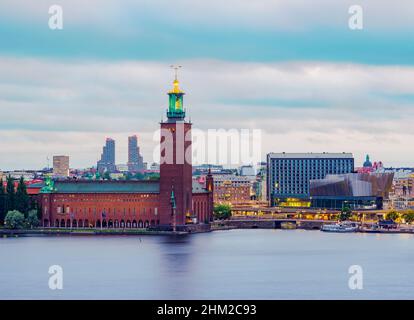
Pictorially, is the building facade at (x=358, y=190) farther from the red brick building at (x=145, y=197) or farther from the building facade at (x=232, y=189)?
the red brick building at (x=145, y=197)

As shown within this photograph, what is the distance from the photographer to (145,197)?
284ft

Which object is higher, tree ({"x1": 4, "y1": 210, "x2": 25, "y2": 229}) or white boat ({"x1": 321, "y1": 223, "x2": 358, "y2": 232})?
tree ({"x1": 4, "y1": 210, "x2": 25, "y2": 229})

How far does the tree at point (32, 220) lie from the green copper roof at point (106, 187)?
2.53 meters

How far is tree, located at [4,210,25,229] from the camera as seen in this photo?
8400 centimetres

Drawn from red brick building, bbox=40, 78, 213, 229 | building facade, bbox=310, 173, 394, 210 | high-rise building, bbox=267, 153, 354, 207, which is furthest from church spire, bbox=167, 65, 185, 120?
high-rise building, bbox=267, 153, 354, 207

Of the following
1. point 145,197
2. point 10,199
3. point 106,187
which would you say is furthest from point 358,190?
point 10,199

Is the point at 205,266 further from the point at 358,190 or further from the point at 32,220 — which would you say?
the point at 358,190

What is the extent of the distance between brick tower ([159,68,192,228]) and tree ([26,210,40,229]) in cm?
763

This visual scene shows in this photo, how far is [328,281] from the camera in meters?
52.9

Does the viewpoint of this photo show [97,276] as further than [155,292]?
Yes

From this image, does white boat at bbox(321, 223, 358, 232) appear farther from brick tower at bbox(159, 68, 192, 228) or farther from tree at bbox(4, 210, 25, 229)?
tree at bbox(4, 210, 25, 229)

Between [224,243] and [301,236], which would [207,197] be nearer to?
[301,236]
